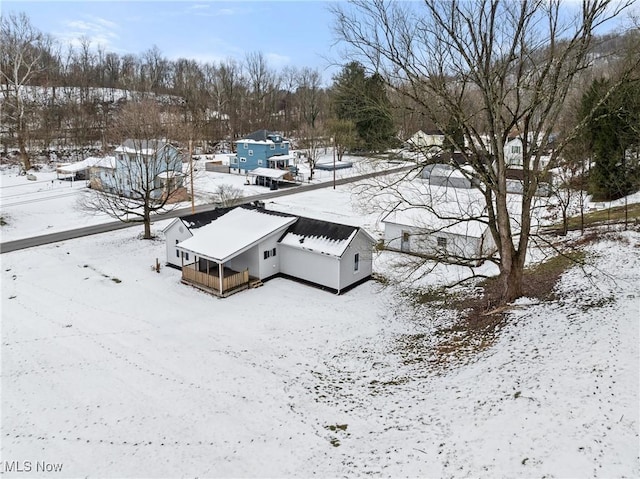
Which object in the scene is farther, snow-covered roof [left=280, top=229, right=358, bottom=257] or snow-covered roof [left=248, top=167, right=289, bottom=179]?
snow-covered roof [left=248, top=167, right=289, bottom=179]

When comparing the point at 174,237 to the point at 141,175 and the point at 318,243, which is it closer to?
the point at 141,175

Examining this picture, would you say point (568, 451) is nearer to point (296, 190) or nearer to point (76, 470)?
point (76, 470)

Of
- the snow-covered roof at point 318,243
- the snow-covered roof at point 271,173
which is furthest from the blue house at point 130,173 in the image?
the snow-covered roof at point 318,243

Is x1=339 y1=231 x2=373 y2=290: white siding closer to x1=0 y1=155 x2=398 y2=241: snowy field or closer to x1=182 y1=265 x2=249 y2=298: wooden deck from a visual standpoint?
x1=0 y1=155 x2=398 y2=241: snowy field

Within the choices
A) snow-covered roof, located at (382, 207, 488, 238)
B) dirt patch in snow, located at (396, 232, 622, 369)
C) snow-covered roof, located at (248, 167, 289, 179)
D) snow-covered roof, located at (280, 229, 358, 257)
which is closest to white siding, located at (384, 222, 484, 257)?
snow-covered roof, located at (382, 207, 488, 238)

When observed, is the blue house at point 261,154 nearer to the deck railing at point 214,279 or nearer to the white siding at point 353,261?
the white siding at point 353,261

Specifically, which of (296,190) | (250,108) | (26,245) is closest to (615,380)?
(26,245)

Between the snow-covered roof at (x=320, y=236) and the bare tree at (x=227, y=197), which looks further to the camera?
the bare tree at (x=227, y=197)

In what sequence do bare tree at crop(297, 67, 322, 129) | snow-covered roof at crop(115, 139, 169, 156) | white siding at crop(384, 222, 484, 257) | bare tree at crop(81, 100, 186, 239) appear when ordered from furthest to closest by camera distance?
bare tree at crop(297, 67, 322, 129) → snow-covered roof at crop(115, 139, 169, 156) → bare tree at crop(81, 100, 186, 239) → white siding at crop(384, 222, 484, 257)

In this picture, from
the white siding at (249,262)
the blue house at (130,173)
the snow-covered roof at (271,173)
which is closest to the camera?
the white siding at (249,262)
